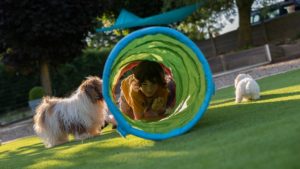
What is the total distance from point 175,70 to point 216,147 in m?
3.56

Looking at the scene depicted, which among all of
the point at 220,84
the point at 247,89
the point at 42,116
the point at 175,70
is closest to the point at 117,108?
the point at 42,116

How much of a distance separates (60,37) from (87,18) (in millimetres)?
969

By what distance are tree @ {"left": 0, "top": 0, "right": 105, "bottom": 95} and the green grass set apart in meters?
7.68

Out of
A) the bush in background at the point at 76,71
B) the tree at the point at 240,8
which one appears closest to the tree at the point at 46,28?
the bush in background at the point at 76,71

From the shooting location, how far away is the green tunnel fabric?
5613mm

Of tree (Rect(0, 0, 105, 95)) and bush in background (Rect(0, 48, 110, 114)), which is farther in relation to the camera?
bush in background (Rect(0, 48, 110, 114))

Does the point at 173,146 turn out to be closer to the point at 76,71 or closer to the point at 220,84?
the point at 220,84

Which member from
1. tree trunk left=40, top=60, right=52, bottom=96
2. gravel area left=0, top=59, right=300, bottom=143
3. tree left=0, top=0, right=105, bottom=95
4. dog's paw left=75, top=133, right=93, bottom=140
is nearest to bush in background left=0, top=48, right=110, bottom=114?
tree trunk left=40, top=60, right=52, bottom=96

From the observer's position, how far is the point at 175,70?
303 inches

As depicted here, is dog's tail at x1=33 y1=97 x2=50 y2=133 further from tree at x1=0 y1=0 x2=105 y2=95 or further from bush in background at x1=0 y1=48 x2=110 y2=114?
bush in background at x1=0 y1=48 x2=110 y2=114

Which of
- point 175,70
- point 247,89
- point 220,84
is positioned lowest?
point 247,89

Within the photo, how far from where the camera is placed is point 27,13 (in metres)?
13.5

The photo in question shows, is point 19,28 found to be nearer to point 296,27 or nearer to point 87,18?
point 87,18

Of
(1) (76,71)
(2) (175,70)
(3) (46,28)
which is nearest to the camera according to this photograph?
(2) (175,70)
